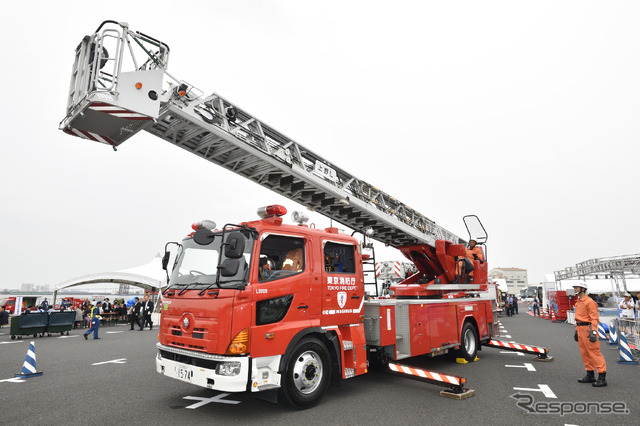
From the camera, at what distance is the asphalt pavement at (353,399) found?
4672mm

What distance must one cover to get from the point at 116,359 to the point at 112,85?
7280mm

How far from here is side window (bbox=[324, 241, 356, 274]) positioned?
5.69 meters

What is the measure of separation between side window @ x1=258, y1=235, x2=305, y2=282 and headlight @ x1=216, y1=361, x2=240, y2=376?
100 centimetres

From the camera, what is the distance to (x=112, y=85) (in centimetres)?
459

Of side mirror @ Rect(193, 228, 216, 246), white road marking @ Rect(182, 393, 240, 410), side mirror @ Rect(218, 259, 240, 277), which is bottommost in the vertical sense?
white road marking @ Rect(182, 393, 240, 410)

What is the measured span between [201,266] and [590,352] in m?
6.34

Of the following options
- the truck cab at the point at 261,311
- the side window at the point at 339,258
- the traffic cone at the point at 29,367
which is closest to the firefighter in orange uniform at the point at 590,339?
the truck cab at the point at 261,311

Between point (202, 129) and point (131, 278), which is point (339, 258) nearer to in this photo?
point (202, 129)

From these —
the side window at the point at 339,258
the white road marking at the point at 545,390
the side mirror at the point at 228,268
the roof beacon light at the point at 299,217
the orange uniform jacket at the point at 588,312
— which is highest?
the roof beacon light at the point at 299,217

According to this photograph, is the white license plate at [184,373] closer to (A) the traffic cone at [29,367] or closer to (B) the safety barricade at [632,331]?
(A) the traffic cone at [29,367]

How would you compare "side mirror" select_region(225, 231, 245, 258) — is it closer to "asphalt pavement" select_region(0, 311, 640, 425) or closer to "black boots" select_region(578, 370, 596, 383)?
"asphalt pavement" select_region(0, 311, 640, 425)

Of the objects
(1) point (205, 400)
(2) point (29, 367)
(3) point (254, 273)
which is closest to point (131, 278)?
(2) point (29, 367)

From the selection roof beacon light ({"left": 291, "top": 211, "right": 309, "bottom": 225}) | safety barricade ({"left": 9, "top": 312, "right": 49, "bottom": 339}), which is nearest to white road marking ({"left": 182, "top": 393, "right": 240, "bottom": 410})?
roof beacon light ({"left": 291, "top": 211, "right": 309, "bottom": 225})

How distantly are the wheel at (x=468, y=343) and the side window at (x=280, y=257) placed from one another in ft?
15.1
